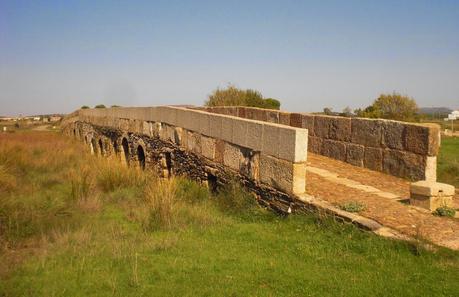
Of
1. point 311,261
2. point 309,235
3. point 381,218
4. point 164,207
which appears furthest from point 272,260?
point 164,207

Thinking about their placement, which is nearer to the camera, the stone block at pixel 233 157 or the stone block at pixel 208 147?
the stone block at pixel 233 157

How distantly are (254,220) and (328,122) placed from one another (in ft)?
13.4

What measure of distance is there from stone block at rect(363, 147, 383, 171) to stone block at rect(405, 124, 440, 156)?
0.72 metres

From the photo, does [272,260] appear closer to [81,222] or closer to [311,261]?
[311,261]

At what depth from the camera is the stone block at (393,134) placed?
7.54 meters

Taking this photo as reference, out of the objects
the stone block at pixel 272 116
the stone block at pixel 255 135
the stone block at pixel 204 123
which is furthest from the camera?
the stone block at pixel 272 116

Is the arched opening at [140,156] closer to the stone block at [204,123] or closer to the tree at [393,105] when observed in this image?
the stone block at [204,123]

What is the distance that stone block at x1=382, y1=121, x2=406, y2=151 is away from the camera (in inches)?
297

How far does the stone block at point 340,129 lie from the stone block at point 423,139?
1.66 meters

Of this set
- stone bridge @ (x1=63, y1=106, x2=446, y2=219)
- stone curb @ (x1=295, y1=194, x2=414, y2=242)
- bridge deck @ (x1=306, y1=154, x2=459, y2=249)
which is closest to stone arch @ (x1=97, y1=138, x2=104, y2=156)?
stone bridge @ (x1=63, y1=106, x2=446, y2=219)

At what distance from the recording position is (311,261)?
14.9 feet

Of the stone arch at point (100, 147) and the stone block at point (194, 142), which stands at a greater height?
the stone block at point (194, 142)

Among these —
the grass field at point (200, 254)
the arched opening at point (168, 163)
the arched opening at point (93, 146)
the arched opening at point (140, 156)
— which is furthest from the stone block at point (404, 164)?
the arched opening at point (93, 146)

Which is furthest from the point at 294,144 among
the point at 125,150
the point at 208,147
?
the point at 125,150
